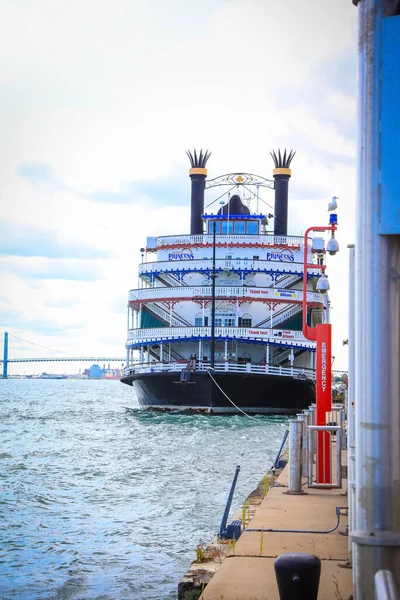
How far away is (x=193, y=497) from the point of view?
51.8ft

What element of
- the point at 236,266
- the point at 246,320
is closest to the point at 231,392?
the point at 246,320

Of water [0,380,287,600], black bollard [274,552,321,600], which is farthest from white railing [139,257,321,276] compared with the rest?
black bollard [274,552,321,600]

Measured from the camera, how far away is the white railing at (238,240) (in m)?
50.6

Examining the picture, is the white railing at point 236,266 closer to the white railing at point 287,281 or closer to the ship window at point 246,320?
the white railing at point 287,281

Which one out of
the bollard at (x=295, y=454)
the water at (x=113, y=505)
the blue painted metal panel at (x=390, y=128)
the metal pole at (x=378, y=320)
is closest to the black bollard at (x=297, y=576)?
the metal pole at (x=378, y=320)

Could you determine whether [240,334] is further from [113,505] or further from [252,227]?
→ [113,505]

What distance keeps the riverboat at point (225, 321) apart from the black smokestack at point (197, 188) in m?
0.52

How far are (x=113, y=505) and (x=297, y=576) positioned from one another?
32.9 ft

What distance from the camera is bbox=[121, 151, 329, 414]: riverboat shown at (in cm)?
4322

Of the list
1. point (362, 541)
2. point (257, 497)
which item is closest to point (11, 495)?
point (257, 497)

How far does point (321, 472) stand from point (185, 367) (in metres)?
31.1

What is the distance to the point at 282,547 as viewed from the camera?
8.78 meters

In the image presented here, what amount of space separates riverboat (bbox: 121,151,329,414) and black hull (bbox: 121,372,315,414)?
49 millimetres

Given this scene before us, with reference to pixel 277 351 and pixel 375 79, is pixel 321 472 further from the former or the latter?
pixel 277 351
